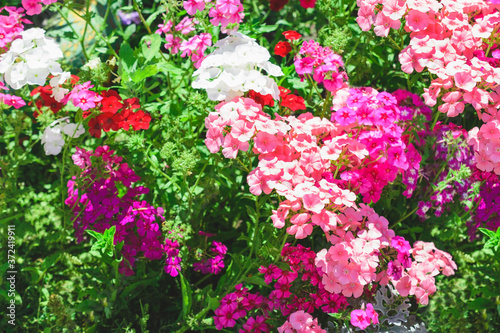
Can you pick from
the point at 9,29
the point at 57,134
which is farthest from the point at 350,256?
the point at 9,29

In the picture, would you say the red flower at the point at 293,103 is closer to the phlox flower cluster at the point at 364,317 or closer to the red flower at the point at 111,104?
the red flower at the point at 111,104

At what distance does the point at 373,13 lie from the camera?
2.46 metres

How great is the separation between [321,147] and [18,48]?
137cm

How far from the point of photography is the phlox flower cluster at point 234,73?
218 cm

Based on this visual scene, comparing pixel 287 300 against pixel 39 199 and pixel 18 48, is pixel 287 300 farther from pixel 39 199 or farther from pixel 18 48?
pixel 39 199

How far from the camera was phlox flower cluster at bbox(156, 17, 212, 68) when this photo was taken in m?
2.50

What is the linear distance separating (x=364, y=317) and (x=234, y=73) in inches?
43.6

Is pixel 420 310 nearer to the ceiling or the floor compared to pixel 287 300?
nearer to the floor

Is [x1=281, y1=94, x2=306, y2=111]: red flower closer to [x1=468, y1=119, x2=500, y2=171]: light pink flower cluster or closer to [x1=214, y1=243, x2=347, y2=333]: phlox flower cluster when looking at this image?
[x1=214, y1=243, x2=347, y2=333]: phlox flower cluster

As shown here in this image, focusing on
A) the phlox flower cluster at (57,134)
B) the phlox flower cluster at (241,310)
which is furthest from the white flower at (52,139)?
the phlox flower cluster at (241,310)

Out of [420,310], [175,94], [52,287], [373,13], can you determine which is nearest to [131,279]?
[52,287]

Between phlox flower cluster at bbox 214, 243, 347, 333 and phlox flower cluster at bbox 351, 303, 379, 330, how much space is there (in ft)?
0.43

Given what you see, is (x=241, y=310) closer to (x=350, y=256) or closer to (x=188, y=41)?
(x=350, y=256)

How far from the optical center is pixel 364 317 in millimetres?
2123
